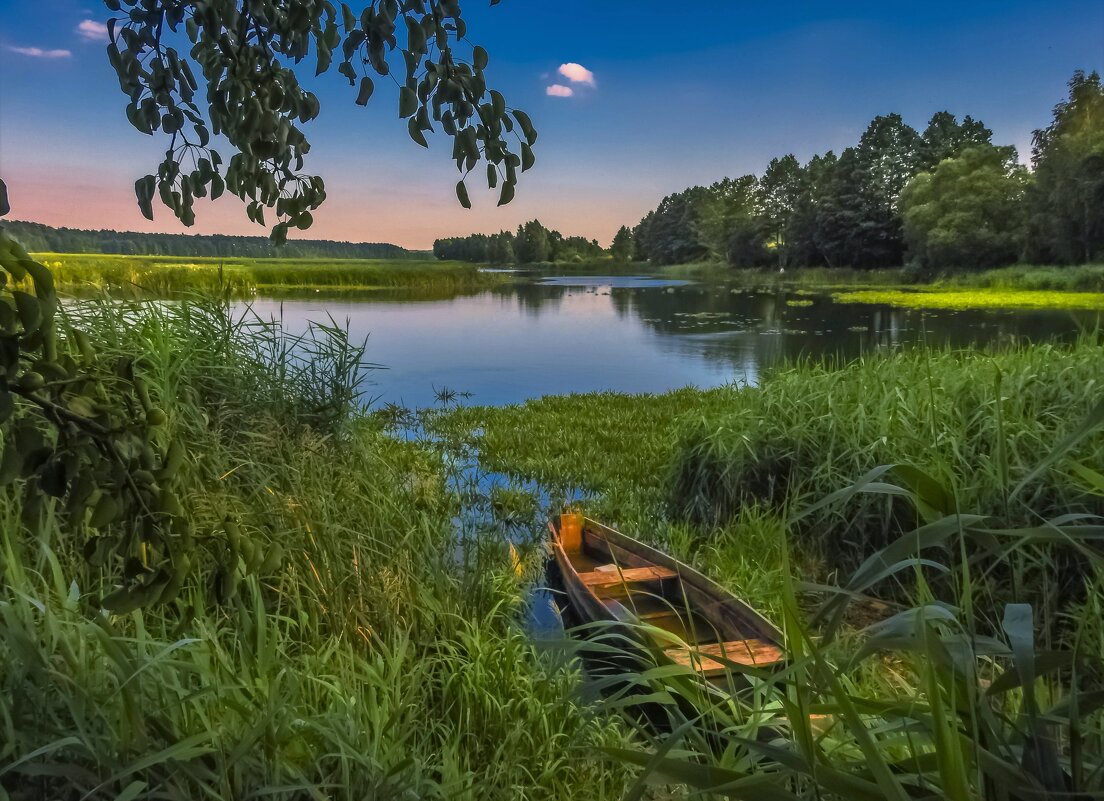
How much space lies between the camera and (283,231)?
61.9 inches

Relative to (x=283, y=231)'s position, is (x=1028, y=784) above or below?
below

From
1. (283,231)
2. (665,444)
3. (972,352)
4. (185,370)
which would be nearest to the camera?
(283,231)

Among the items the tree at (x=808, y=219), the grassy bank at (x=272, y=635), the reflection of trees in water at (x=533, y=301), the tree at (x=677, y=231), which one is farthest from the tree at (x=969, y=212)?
the grassy bank at (x=272, y=635)

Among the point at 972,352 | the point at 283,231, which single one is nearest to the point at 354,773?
the point at 283,231

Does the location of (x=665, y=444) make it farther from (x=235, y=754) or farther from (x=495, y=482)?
(x=235, y=754)

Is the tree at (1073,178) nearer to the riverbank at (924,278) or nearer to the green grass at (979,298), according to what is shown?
the riverbank at (924,278)

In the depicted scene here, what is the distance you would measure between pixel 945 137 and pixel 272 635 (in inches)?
2318

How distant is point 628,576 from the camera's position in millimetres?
4348

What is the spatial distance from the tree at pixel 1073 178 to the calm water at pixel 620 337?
6340 mm

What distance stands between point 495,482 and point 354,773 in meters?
5.20

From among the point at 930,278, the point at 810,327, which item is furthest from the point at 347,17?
the point at 930,278

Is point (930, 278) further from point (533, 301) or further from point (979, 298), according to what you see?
point (533, 301)

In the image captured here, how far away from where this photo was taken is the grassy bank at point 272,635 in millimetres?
1642

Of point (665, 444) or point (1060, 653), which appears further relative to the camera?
point (665, 444)
